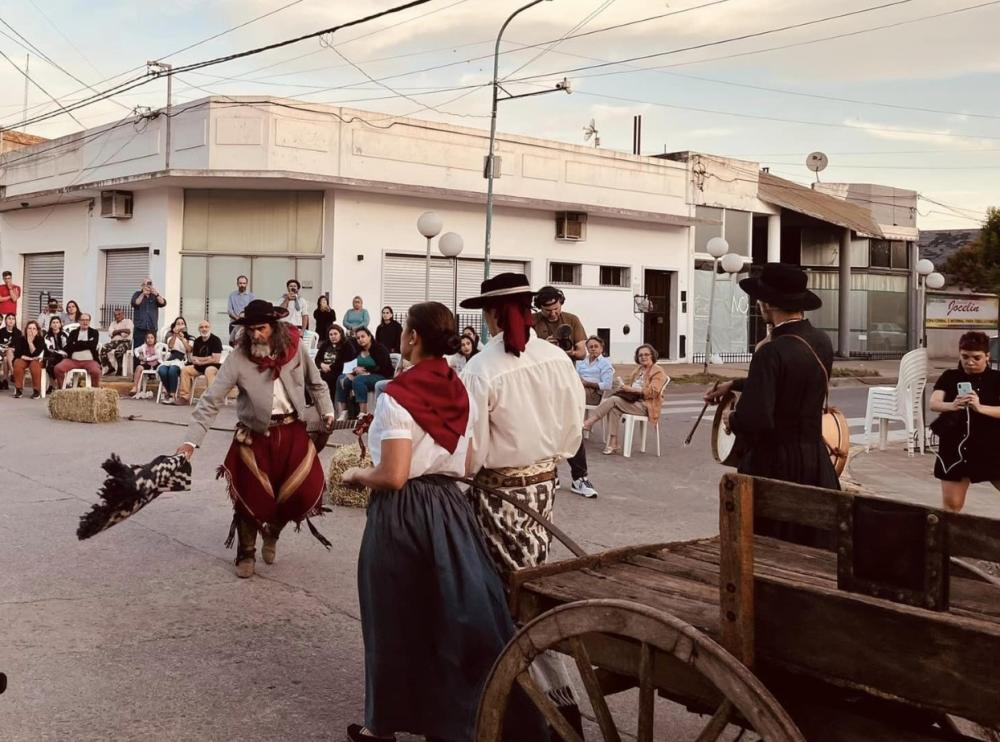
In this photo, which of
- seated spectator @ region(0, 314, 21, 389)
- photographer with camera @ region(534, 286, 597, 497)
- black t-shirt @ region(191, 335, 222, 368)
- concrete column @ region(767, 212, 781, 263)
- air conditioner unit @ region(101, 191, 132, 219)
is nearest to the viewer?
photographer with camera @ region(534, 286, 597, 497)

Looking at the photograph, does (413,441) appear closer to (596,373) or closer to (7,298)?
(596,373)

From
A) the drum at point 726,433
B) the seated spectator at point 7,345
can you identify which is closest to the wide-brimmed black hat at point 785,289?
the drum at point 726,433

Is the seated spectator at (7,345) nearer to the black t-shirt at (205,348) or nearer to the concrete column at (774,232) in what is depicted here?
the black t-shirt at (205,348)

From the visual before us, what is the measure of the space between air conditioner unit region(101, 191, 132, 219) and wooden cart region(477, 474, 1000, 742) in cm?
2581

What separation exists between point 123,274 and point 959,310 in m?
20.0

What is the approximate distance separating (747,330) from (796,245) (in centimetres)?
503

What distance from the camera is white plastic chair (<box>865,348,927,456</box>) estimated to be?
13766 mm

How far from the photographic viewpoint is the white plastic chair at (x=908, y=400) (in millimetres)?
13766

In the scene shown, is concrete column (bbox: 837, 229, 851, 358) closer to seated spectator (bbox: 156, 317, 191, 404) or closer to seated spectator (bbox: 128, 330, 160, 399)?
seated spectator (bbox: 156, 317, 191, 404)

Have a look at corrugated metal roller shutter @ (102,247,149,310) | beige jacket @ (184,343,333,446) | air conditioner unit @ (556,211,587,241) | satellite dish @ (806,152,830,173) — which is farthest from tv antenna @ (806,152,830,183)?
beige jacket @ (184,343,333,446)

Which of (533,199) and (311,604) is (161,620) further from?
(533,199)

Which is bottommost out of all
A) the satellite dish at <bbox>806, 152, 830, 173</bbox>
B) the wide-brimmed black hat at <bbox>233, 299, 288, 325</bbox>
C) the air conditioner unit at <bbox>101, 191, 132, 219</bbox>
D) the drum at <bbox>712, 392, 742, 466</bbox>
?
the drum at <bbox>712, 392, 742, 466</bbox>

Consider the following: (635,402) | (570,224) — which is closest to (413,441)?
(635,402)

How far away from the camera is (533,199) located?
91.0 ft
